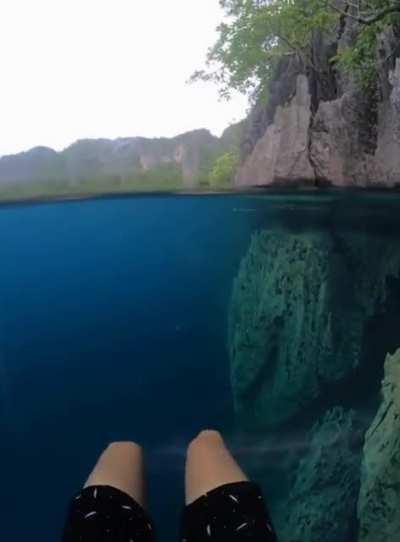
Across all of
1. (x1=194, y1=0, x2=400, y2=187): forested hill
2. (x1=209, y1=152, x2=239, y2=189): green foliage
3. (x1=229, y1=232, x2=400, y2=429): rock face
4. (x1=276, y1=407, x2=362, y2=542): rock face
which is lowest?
(x1=276, y1=407, x2=362, y2=542): rock face

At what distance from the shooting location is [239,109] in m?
1.43

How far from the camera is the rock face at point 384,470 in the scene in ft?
4.63

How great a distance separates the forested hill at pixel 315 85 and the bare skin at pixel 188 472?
27.8 inches

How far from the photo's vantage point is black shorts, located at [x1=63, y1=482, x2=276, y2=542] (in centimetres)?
88

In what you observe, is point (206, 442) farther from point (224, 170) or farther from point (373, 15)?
point (373, 15)

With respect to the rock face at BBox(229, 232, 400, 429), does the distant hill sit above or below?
above

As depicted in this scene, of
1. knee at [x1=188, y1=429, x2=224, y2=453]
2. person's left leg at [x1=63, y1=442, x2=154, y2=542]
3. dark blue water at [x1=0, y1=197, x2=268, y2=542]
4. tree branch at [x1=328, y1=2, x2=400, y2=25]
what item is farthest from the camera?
dark blue water at [x1=0, y1=197, x2=268, y2=542]

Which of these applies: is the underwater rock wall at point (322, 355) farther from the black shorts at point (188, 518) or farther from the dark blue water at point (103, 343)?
the black shorts at point (188, 518)

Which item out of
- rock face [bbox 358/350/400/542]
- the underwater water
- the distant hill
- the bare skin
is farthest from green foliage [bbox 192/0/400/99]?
the bare skin

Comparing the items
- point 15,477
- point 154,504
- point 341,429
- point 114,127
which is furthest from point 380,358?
point 15,477

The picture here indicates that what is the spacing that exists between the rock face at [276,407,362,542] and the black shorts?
60 cm

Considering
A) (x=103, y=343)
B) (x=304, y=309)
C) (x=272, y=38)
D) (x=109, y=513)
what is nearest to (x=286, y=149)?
(x=272, y=38)

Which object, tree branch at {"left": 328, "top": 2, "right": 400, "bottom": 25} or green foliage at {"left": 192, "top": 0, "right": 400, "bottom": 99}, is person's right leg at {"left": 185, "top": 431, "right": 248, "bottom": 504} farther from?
tree branch at {"left": 328, "top": 2, "right": 400, "bottom": 25}

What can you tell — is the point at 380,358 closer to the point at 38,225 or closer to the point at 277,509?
the point at 277,509
